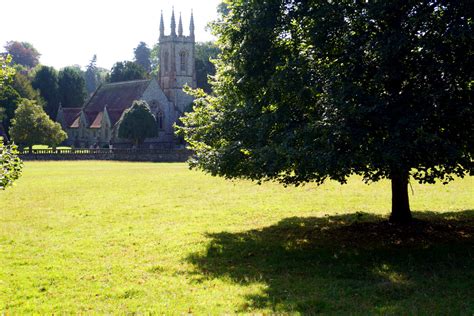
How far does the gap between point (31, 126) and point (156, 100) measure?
26.1 metres

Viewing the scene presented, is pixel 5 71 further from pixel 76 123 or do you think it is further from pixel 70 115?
pixel 70 115

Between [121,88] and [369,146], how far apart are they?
85.7 meters

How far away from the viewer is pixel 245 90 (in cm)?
1280

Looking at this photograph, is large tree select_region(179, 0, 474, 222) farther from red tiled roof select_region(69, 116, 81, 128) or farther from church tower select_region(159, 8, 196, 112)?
red tiled roof select_region(69, 116, 81, 128)

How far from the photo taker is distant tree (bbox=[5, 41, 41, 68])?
5823 inches

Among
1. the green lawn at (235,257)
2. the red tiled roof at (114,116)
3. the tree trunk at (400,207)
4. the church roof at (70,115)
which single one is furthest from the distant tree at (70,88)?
the tree trunk at (400,207)

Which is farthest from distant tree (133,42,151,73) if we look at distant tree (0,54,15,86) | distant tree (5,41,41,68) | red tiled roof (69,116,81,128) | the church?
distant tree (0,54,15,86)

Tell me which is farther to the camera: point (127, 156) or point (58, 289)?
point (127, 156)

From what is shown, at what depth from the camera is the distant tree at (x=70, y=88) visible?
98.3 meters

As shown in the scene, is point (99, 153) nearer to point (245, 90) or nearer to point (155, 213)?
point (155, 213)

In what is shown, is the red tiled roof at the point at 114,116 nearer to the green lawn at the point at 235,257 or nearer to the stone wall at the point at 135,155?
the stone wall at the point at 135,155

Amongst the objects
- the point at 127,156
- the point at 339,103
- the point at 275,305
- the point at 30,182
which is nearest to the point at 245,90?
the point at 339,103

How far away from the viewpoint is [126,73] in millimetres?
100875

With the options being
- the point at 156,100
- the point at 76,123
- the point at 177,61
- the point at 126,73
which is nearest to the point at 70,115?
the point at 76,123
